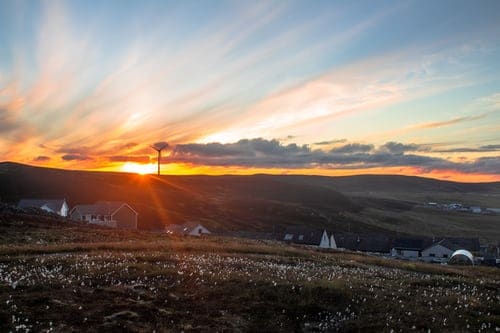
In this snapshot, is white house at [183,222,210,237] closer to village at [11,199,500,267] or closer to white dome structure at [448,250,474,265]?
village at [11,199,500,267]

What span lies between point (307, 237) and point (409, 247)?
87.1 ft

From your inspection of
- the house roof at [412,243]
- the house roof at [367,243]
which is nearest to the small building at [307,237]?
the house roof at [367,243]

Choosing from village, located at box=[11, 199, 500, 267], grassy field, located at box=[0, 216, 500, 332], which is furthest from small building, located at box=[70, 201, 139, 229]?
grassy field, located at box=[0, 216, 500, 332]

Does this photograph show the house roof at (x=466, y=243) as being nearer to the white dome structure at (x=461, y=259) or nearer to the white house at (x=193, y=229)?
the white dome structure at (x=461, y=259)

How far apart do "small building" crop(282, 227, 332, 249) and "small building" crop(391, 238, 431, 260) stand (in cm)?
1801

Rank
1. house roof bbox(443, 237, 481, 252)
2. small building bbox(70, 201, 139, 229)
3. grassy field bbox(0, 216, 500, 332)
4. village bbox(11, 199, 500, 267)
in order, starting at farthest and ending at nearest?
house roof bbox(443, 237, 481, 252)
small building bbox(70, 201, 139, 229)
village bbox(11, 199, 500, 267)
grassy field bbox(0, 216, 500, 332)

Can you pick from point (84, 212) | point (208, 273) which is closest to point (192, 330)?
point (208, 273)

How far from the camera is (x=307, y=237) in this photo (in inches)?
4988

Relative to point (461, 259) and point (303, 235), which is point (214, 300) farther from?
point (303, 235)

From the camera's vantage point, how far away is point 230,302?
1798 cm

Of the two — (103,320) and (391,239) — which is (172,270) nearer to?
(103,320)

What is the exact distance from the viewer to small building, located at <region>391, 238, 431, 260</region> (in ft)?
413

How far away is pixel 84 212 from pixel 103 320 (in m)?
117

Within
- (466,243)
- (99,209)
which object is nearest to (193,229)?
(99,209)
